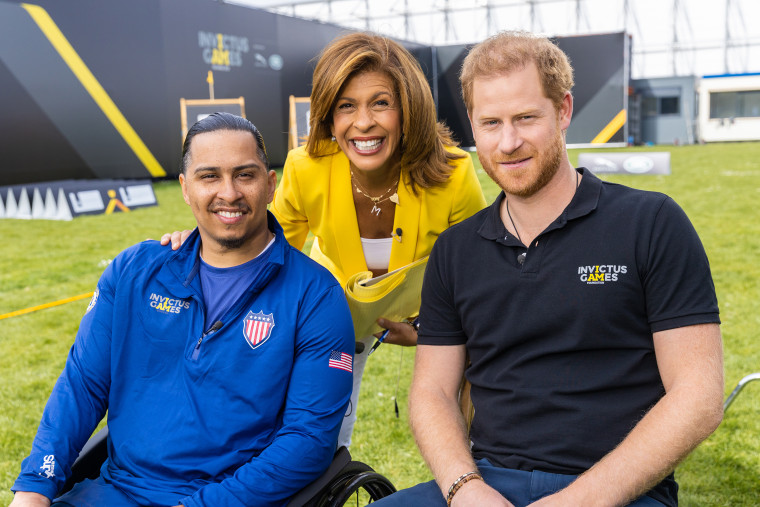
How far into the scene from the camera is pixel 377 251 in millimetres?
2516

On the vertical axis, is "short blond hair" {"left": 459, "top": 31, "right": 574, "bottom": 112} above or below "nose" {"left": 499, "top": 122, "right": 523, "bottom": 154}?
above

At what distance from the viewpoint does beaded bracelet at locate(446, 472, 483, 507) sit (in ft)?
5.23

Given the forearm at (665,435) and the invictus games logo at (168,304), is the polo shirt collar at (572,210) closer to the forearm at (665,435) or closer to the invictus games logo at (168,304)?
the forearm at (665,435)

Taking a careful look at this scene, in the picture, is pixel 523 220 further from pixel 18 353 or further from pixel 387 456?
pixel 18 353

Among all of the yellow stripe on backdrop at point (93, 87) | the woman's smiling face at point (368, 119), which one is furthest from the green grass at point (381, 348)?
the yellow stripe on backdrop at point (93, 87)

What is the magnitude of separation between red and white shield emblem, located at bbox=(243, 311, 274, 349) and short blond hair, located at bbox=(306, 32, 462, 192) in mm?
814

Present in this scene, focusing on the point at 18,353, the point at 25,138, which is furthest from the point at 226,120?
the point at 25,138

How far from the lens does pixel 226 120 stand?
1.88 meters

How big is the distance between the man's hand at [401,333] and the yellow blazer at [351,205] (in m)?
0.22

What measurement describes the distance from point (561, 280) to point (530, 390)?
0.28m

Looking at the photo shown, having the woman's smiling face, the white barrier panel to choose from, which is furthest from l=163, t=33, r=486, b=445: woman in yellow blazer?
the white barrier panel

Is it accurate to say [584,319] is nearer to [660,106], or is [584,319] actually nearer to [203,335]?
[203,335]

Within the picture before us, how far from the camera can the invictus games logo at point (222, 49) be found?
16.9 metres

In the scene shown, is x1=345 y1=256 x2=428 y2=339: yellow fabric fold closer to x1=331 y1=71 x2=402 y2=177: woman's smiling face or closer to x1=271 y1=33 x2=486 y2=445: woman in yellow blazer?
x1=271 y1=33 x2=486 y2=445: woman in yellow blazer
